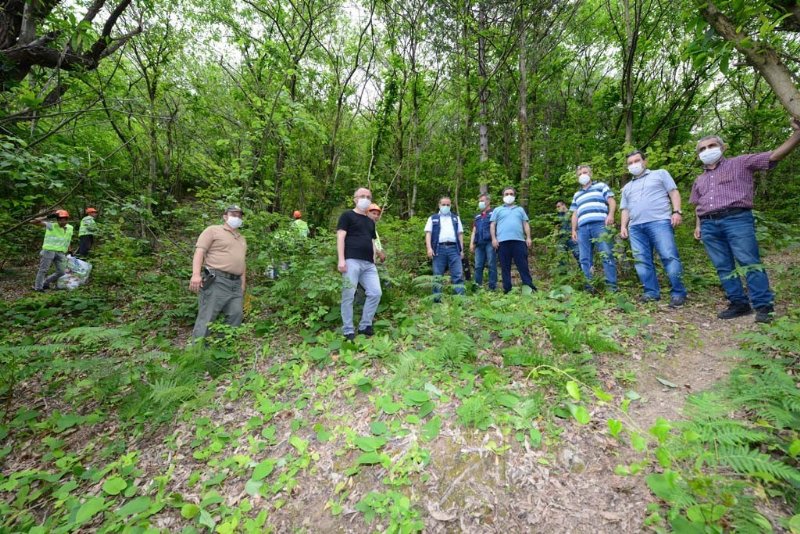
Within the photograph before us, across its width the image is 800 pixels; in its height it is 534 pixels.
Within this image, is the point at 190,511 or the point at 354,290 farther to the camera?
the point at 354,290

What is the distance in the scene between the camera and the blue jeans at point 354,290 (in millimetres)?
4160

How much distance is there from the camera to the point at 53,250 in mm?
7750

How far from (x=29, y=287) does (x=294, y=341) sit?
30.4ft

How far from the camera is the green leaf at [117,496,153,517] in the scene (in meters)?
2.27

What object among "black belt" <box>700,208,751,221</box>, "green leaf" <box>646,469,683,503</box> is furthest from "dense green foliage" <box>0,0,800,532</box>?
"black belt" <box>700,208,751,221</box>

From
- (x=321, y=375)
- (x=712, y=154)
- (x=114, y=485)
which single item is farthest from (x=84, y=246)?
(x=712, y=154)

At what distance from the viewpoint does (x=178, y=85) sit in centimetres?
1177

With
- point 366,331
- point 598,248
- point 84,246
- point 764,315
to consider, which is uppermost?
point 84,246

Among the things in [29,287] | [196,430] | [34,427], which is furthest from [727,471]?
[29,287]

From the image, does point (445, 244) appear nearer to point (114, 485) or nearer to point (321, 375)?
point (321, 375)

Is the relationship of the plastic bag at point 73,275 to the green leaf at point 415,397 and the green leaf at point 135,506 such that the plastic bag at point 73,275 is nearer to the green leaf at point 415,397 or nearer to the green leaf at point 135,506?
the green leaf at point 135,506

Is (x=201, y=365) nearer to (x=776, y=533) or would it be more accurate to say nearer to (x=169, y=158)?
(x=776, y=533)

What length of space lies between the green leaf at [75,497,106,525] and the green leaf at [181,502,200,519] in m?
0.70

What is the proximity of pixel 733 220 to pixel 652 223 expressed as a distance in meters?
0.82
